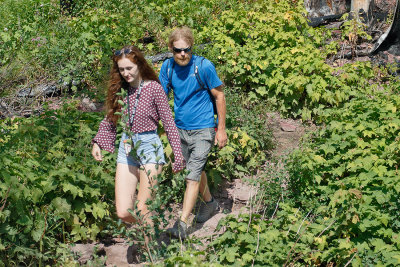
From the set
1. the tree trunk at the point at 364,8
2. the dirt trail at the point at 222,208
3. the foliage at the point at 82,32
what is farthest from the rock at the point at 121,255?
the tree trunk at the point at 364,8

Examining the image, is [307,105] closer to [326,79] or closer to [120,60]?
[326,79]

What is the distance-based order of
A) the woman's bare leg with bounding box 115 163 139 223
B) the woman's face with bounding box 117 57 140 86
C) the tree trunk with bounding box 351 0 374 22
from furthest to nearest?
1. the tree trunk with bounding box 351 0 374 22
2. the woman's bare leg with bounding box 115 163 139 223
3. the woman's face with bounding box 117 57 140 86

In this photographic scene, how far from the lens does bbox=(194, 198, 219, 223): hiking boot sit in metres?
5.79

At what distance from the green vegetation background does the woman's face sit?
38.1 inches

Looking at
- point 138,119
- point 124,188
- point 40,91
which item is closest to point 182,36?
point 138,119

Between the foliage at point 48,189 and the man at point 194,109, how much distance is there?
84 cm

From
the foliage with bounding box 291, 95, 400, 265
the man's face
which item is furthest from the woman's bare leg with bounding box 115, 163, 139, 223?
the foliage with bounding box 291, 95, 400, 265

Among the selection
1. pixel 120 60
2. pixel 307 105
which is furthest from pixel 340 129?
pixel 120 60

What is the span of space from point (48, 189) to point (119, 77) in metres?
1.20

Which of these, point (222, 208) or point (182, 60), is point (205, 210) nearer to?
point (222, 208)

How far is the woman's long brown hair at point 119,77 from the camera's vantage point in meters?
4.55

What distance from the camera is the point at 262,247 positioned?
429 cm

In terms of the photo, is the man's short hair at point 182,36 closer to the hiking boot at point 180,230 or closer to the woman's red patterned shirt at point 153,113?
the woman's red patterned shirt at point 153,113

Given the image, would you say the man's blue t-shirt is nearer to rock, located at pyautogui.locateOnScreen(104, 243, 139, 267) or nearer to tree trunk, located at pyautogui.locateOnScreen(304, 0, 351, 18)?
rock, located at pyautogui.locateOnScreen(104, 243, 139, 267)
